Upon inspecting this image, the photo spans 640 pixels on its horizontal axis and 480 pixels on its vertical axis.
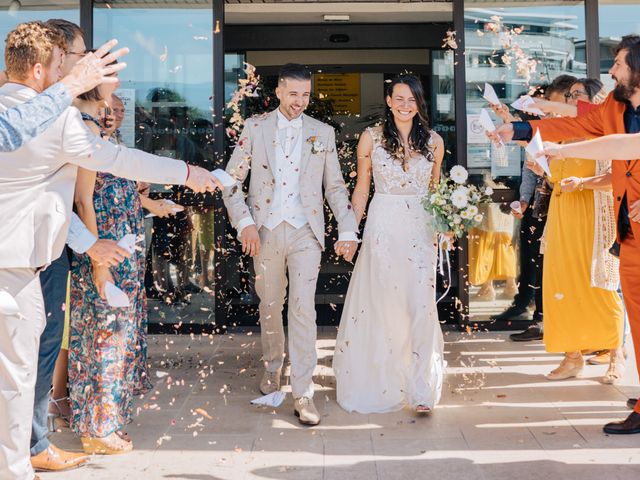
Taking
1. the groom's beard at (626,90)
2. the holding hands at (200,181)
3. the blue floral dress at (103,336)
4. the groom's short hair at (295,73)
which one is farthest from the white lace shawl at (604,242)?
the blue floral dress at (103,336)

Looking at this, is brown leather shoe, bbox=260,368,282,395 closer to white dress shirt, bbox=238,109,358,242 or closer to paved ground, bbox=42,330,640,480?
paved ground, bbox=42,330,640,480

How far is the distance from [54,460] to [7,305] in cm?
106

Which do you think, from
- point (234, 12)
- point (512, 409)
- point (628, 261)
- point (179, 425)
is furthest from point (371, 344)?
point (234, 12)

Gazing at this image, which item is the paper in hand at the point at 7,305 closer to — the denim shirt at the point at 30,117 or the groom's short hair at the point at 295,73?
the denim shirt at the point at 30,117

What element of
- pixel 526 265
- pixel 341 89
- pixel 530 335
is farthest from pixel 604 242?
pixel 341 89

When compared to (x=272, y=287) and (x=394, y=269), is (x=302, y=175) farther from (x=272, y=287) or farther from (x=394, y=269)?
(x=394, y=269)

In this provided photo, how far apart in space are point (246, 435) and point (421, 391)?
108 cm

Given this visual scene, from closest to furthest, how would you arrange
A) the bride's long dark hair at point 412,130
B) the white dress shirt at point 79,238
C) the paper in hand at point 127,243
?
the white dress shirt at point 79,238 → the paper in hand at point 127,243 → the bride's long dark hair at point 412,130

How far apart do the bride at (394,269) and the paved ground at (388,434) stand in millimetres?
246

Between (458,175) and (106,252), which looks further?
(458,175)

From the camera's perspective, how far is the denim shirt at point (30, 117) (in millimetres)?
3055

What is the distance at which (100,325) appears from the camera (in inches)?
161

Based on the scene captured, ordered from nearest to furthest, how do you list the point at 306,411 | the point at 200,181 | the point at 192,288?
the point at 200,181
the point at 306,411
the point at 192,288

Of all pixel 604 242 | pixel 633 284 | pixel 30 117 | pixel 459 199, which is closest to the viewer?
pixel 30 117
